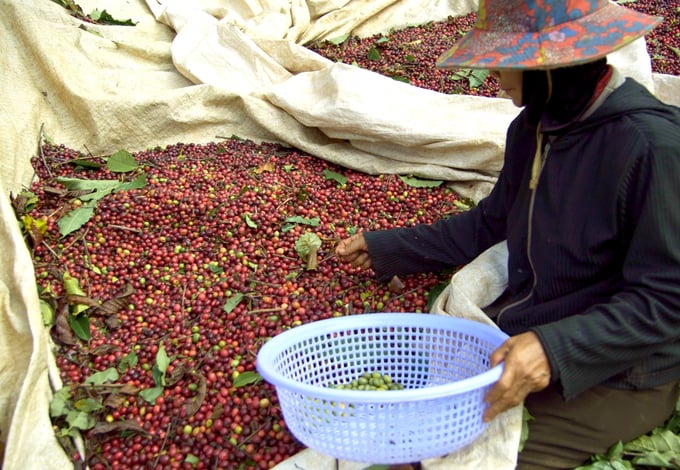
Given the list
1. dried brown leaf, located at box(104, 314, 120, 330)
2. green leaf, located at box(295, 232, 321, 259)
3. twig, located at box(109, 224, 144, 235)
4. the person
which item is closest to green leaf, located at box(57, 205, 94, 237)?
twig, located at box(109, 224, 144, 235)

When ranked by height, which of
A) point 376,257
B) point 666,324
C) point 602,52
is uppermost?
point 602,52

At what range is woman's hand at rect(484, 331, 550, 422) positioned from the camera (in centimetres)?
168

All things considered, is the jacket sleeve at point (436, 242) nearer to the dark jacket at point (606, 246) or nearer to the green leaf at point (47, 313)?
the dark jacket at point (606, 246)

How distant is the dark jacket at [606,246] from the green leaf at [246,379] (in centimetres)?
102

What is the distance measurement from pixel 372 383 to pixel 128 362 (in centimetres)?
109

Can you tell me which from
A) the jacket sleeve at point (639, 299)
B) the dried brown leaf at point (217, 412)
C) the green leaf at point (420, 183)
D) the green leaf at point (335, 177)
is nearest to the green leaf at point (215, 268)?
the dried brown leaf at point (217, 412)

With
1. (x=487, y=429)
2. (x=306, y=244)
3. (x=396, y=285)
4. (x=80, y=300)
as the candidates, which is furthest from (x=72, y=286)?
(x=487, y=429)

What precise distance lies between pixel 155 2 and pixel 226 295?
321 centimetres

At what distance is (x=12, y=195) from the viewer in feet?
10.8

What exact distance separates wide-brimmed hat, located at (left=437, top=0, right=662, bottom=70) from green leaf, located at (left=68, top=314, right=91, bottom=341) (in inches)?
77.3

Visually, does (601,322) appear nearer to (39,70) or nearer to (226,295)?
(226,295)

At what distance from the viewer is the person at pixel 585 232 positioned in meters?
1.66

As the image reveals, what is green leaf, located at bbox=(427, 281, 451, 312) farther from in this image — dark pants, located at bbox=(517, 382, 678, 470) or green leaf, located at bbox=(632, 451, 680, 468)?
green leaf, located at bbox=(632, 451, 680, 468)

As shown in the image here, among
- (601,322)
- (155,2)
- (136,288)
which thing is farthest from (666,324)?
(155,2)
